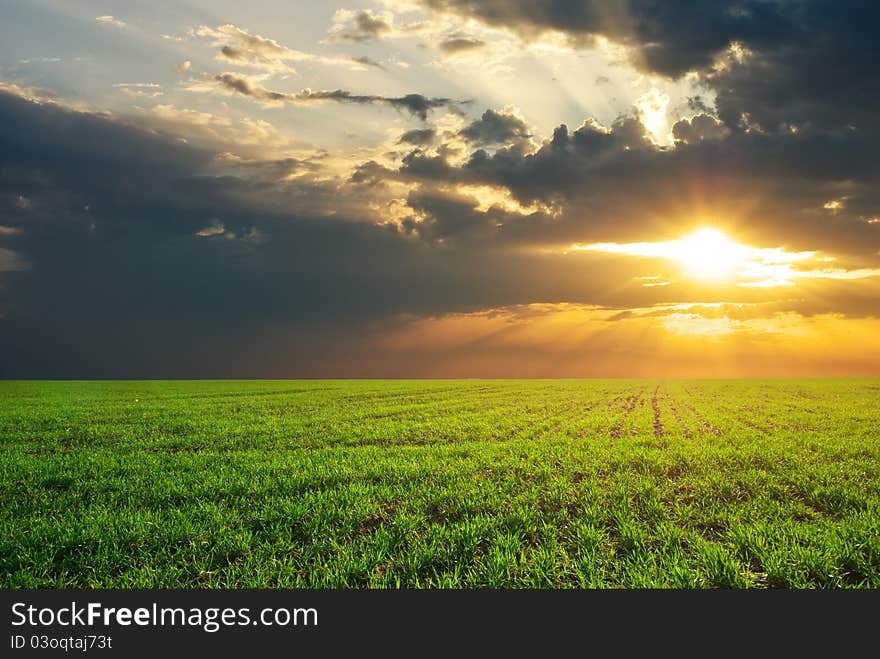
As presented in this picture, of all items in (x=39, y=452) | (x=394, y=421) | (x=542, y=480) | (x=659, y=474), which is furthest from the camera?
(x=394, y=421)

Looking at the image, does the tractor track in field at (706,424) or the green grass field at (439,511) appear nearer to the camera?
the green grass field at (439,511)

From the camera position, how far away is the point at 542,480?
12.4 meters

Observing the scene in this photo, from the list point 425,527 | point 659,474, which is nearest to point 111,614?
point 425,527

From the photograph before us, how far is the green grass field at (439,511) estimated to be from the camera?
6852 millimetres

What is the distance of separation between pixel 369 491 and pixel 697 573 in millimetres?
6377

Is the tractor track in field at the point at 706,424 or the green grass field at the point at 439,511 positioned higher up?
the green grass field at the point at 439,511

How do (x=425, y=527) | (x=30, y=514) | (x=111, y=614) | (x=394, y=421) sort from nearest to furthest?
1. (x=111, y=614)
2. (x=425, y=527)
3. (x=30, y=514)
4. (x=394, y=421)

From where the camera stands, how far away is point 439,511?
9734 millimetres

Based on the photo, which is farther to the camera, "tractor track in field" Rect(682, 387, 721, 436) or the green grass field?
"tractor track in field" Rect(682, 387, 721, 436)

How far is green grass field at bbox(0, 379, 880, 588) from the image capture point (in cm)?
685

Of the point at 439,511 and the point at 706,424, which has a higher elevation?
the point at 439,511

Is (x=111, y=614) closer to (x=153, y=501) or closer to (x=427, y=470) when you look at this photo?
(x=153, y=501)

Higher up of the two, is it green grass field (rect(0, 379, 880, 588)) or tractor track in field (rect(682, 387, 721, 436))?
green grass field (rect(0, 379, 880, 588))

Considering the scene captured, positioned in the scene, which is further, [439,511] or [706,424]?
[706,424]
